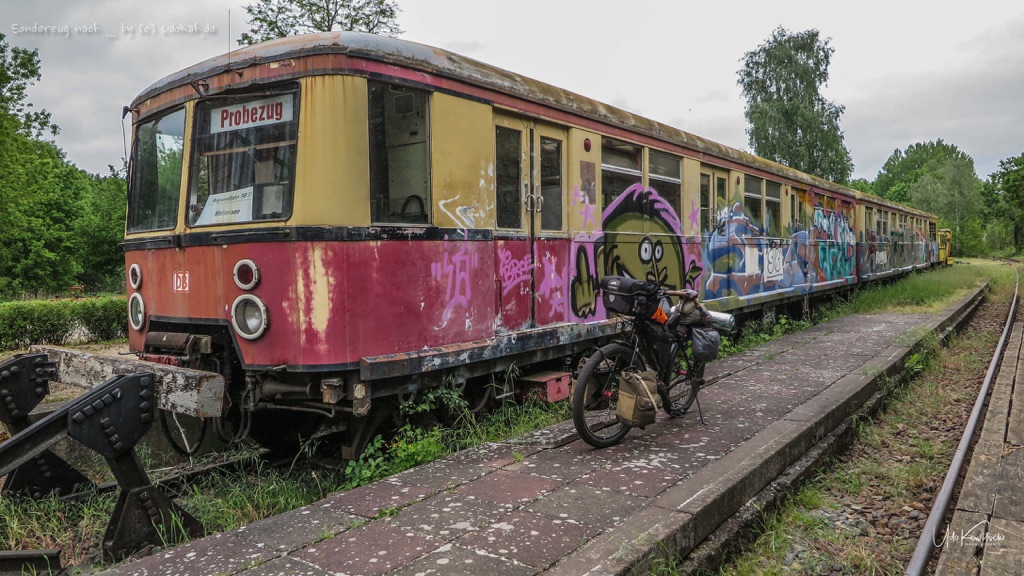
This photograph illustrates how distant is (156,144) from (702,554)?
4.83m

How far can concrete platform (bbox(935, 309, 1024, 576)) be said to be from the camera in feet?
10.7

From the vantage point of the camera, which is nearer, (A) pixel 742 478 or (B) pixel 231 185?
(A) pixel 742 478

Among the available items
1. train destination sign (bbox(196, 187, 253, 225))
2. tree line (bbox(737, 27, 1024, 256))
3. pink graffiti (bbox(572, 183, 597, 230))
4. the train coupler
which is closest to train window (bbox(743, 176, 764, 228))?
pink graffiti (bbox(572, 183, 597, 230))

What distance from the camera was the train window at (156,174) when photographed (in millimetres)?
4949

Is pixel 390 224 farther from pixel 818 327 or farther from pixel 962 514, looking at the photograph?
pixel 818 327

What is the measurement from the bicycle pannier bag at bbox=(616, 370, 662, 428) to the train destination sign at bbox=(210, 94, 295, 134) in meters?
2.80

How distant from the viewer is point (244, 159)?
4.53m

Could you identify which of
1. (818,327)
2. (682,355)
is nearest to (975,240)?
(818,327)

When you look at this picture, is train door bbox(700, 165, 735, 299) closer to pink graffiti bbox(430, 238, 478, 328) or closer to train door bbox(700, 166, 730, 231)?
train door bbox(700, 166, 730, 231)

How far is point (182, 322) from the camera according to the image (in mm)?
4762

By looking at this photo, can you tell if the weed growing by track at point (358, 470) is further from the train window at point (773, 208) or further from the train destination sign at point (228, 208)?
the train window at point (773, 208)

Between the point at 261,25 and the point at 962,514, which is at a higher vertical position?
the point at 261,25

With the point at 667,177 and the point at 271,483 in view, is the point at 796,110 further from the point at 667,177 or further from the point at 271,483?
the point at 271,483

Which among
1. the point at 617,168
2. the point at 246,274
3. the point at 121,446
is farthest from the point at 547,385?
the point at 121,446
